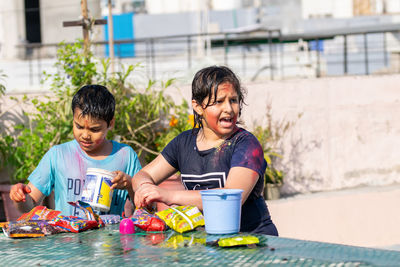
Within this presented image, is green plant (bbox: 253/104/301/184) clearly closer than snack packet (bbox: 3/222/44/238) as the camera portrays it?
No

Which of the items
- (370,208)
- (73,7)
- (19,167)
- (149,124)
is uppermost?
(73,7)

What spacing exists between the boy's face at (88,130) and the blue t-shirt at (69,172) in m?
0.09

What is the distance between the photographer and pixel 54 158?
3.25 metres

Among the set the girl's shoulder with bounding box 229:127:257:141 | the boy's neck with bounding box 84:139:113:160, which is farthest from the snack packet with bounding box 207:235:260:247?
the boy's neck with bounding box 84:139:113:160

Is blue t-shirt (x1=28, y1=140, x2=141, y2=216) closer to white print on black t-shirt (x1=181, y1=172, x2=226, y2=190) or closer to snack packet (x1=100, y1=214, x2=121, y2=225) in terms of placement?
snack packet (x1=100, y1=214, x2=121, y2=225)

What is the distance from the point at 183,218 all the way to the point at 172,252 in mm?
354

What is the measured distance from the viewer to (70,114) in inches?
218

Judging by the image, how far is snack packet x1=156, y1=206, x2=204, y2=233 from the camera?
2.30 metres

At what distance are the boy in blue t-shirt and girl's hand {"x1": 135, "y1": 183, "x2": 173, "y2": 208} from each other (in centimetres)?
49

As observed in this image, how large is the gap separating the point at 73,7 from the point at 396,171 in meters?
11.0

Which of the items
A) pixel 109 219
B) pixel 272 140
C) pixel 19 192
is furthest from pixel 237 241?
pixel 272 140

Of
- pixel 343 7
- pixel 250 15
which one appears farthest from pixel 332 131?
pixel 343 7

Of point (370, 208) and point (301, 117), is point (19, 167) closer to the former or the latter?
point (301, 117)

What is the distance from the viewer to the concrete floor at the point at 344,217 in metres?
6.02
